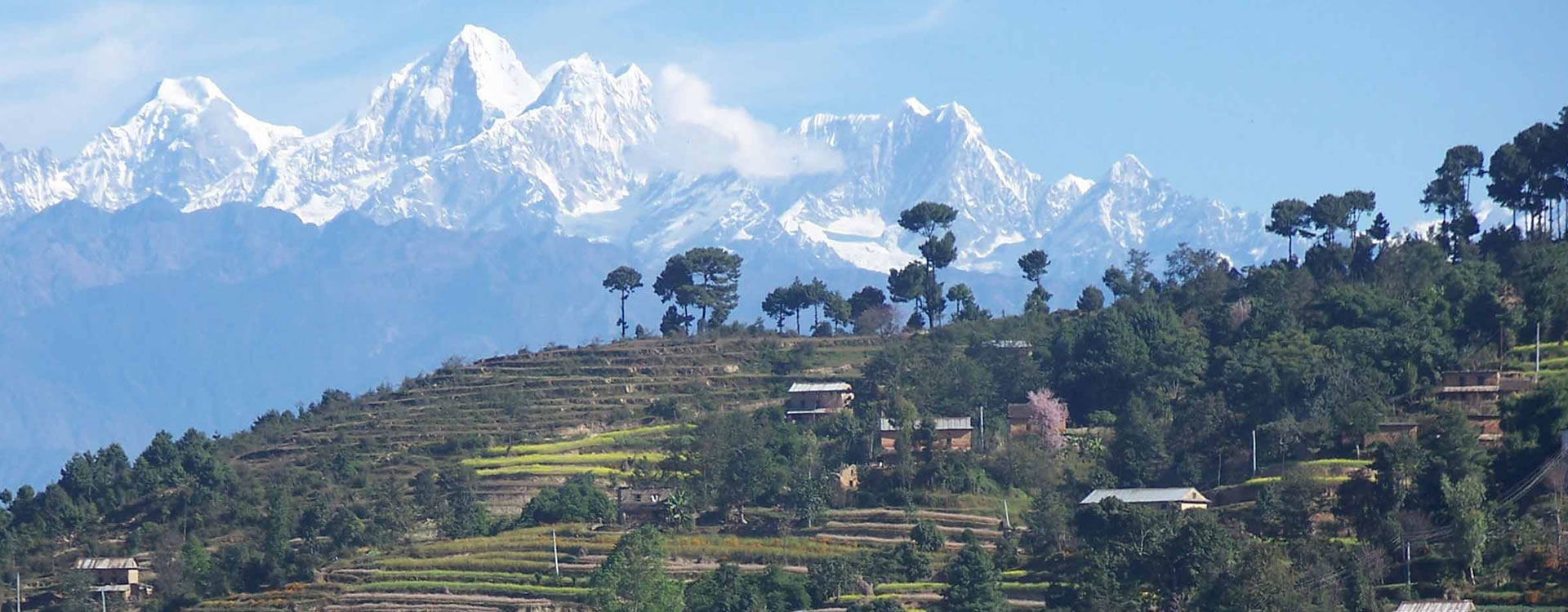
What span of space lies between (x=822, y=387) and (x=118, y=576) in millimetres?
23641

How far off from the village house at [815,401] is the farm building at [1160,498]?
17015 mm

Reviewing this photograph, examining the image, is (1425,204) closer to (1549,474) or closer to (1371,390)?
(1371,390)

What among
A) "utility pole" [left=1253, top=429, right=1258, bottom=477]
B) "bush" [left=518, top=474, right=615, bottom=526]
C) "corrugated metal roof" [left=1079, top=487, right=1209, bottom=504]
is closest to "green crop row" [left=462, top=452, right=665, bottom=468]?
"bush" [left=518, top=474, right=615, bottom=526]

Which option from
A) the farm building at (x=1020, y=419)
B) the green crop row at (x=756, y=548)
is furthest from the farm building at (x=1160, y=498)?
the farm building at (x=1020, y=419)

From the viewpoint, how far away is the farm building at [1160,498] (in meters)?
69.3

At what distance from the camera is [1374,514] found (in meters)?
62.8

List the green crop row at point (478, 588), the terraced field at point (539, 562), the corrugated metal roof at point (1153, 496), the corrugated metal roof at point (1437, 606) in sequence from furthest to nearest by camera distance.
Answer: the terraced field at point (539, 562), the green crop row at point (478, 588), the corrugated metal roof at point (1153, 496), the corrugated metal roof at point (1437, 606)

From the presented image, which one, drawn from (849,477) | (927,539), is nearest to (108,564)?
(849,477)

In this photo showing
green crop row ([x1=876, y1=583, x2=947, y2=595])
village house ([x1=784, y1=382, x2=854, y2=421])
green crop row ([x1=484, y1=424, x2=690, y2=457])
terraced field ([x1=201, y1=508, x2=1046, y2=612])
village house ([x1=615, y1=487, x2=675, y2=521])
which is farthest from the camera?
green crop row ([x1=484, y1=424, x2=690, y2=457])

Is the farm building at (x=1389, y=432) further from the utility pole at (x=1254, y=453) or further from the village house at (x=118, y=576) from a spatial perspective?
the village house at (x=118, y=576)

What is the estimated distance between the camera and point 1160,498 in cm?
6981

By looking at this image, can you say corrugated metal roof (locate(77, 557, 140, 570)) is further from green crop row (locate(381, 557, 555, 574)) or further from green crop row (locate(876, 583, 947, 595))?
green crop row (locate(876, 583, 947, 595))

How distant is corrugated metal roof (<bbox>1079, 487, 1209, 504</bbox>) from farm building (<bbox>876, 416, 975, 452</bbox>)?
916 cm

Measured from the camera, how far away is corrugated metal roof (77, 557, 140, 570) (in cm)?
7844
